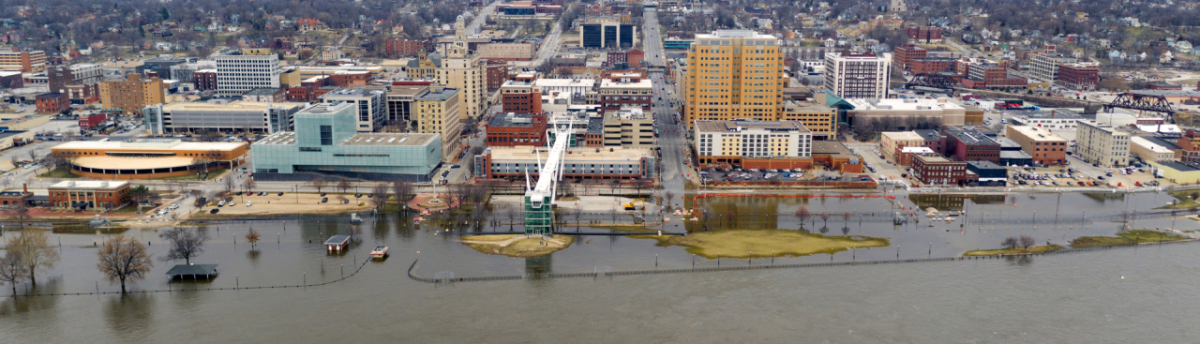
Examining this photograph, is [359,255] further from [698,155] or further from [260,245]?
[698,155]

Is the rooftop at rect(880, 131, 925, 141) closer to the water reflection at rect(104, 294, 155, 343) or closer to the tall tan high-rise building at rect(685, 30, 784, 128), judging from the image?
the tall tan high-rise building at rect(685, 30, 784, 128)

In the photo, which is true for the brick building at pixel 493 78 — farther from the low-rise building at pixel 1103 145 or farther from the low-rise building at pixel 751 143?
the low-rise building at pixel 1103 145

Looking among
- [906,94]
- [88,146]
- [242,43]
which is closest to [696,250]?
[88,146]

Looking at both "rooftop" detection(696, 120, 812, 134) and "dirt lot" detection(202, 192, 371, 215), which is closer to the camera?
"dirt lot" detection(202, 192, 371, 215)

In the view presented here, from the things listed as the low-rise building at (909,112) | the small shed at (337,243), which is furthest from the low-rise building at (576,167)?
the low-rise building at (909,112)

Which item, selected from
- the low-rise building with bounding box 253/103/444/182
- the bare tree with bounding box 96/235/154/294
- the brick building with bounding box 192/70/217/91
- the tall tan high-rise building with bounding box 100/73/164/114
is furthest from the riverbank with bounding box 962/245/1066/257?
the brick building with bounding box 192/70/217/91

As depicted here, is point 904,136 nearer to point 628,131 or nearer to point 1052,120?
point 1052,120
